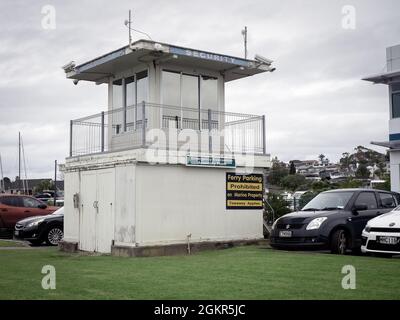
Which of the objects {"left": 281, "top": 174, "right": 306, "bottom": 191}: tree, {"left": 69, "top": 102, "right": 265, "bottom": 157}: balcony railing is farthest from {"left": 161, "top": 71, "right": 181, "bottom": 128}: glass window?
{"left": 281, "top": 174, "right": 306, "bottom": 191}: tree

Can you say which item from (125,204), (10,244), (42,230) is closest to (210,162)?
(125,204)

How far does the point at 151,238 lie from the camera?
49.5 feet

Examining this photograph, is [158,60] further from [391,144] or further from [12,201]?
[391,144]

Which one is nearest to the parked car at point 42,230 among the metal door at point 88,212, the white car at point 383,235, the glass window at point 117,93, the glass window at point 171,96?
the metal door at point 88,212

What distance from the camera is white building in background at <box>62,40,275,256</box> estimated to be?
15.3 metres

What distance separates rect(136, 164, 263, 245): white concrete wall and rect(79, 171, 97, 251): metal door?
7.08ft

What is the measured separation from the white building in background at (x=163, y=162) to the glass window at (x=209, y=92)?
3 cm

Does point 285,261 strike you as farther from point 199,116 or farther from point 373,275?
point 199,116

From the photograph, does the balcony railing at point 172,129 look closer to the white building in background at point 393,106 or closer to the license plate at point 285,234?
the license plate at point 285,234

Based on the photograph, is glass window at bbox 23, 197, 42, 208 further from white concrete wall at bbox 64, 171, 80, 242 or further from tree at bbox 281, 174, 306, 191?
tree at bbox 281, 174, 306, 191

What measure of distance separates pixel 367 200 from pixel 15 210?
1417cm

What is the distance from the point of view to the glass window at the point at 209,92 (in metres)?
18.1

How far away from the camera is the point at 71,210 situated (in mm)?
17703

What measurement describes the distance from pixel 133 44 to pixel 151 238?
518 centimetres
